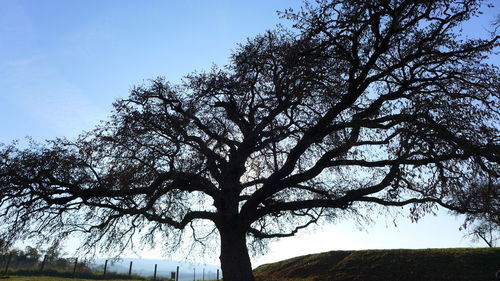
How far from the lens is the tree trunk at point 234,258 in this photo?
13.5m

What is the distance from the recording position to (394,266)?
19641 mm

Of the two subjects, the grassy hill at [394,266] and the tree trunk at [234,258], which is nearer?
the tree trunk at [234,258]

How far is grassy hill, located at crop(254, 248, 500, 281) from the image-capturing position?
59.1 ft

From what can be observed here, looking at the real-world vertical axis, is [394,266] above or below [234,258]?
below

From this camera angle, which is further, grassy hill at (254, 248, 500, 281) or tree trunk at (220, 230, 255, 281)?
grassy hill at (254, 248, 500, 281)

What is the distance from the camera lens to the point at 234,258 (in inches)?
540

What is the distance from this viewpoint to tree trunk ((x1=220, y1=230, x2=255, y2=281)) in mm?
13508

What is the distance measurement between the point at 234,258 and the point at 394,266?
33.9 feet

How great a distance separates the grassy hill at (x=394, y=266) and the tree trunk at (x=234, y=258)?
5.89m

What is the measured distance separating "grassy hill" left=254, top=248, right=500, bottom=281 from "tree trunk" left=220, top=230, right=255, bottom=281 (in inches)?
232

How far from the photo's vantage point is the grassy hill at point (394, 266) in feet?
59.1

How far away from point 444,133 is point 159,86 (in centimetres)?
1060

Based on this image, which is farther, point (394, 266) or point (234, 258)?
point (394, 266)

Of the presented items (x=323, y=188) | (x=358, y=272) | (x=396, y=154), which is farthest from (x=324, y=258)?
(x=396, y=154)
